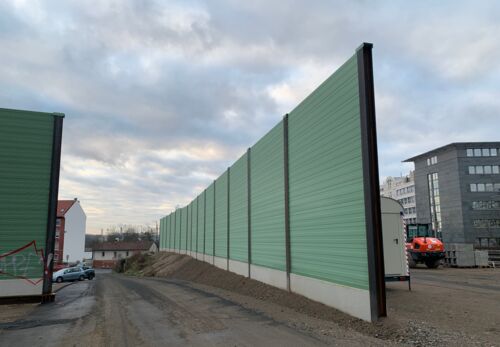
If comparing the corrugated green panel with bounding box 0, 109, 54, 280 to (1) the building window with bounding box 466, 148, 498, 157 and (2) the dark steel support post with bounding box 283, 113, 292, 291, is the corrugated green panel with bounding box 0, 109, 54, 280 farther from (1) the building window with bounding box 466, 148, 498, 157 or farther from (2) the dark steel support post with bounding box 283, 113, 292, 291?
(1) the building window with bounding box 466, 148, 498, 157

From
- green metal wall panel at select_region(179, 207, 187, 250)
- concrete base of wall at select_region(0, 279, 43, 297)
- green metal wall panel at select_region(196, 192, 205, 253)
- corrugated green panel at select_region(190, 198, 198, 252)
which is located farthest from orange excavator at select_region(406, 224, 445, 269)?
green metal wall panel at select_region(179, 207, 187, 250)

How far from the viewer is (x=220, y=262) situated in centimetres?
2538

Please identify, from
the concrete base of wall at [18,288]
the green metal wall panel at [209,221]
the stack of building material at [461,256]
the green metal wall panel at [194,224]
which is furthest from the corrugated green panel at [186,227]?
the concrete base of wall at [18,288]

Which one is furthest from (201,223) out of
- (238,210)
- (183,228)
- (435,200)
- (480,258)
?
(435,200)

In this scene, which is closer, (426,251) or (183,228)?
(426,251)

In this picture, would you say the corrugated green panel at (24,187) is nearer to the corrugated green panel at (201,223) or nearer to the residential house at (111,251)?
the corrugated green panel at (201,223)

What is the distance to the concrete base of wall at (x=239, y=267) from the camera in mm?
19188

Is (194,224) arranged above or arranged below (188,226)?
above

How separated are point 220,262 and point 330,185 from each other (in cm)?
1616

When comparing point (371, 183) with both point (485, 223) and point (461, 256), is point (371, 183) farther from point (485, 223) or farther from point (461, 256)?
point (485, 223)

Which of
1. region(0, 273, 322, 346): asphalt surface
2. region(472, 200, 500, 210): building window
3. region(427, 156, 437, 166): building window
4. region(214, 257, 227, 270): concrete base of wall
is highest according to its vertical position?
region(427, 156, 437, 166): building window

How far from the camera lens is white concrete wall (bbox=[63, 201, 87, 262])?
7462cm

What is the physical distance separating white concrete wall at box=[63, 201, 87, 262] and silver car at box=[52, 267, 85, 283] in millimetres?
40200

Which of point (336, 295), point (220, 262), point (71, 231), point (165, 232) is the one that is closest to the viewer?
point (336, 295)
